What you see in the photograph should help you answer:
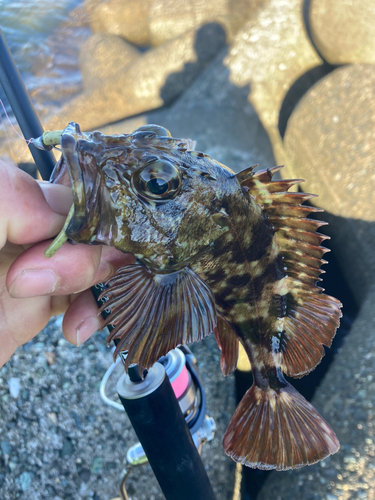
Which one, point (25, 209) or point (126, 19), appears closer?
point (25, 209)

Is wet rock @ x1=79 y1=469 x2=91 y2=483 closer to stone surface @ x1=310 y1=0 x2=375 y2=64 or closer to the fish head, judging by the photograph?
the fish head

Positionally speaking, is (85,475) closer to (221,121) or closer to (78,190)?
(78,190)

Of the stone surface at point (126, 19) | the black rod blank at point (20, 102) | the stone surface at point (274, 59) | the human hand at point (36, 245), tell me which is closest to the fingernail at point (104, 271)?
the human hand at point (36, 245)

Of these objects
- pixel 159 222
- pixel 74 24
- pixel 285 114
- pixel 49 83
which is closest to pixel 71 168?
pixel 159 222

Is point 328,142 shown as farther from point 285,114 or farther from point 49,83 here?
point 49,83

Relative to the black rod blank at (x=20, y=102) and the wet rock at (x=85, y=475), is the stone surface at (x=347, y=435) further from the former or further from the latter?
the black rod blank at (x=20, y=102)

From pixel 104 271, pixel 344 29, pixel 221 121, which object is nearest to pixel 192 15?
pixel 221 121
